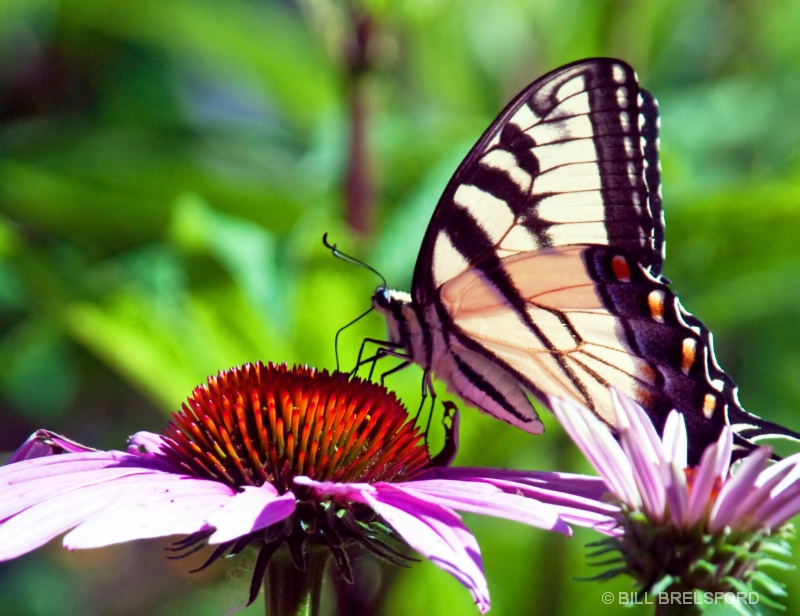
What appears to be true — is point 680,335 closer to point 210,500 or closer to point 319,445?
point 319,445

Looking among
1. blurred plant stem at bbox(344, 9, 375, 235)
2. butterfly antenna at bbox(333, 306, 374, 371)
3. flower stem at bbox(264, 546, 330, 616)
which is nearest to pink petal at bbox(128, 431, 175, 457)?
flower stem at bbox(264, 546, 330, 616)

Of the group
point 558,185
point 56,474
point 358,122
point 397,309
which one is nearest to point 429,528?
point 56,474

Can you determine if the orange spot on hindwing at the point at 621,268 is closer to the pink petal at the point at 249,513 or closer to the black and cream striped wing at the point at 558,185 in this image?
the black and cream striped wing at the point at 558,185

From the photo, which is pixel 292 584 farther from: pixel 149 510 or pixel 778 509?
pixel 778 509

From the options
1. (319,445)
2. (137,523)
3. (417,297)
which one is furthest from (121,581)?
(137,523)

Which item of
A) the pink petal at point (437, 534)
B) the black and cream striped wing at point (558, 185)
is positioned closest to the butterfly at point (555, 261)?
the black and cream striped wing at point (558, 185)

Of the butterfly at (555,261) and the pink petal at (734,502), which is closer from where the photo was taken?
the pink petal at (734,502)
